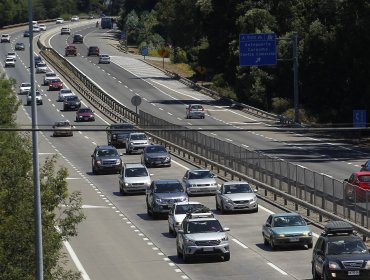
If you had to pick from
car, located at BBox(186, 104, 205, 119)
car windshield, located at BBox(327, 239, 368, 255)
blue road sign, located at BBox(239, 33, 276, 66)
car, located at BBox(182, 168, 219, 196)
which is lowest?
car, located at BBox(186, 104, 205, 119)

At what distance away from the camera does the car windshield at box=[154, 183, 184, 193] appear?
49000 millimetres

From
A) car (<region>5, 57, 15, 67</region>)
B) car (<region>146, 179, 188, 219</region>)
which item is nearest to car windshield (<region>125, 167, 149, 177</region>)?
car (<region>146, 179, 188, 219</region>)

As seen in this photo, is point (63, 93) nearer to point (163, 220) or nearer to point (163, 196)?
point (163, 220)

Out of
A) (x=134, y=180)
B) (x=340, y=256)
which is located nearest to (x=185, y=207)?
(x=340, y=256)

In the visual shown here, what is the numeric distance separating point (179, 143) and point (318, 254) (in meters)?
41.7

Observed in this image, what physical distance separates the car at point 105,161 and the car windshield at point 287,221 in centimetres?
2737

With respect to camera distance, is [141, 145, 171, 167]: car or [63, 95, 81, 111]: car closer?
[141, 145, 171, 167]: car

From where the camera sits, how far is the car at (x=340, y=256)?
3089 centimetres

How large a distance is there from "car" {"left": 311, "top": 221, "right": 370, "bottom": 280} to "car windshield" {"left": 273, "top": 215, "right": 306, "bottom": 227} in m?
5.35

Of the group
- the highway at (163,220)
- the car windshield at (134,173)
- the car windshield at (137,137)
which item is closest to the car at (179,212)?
the highway at (163,220)

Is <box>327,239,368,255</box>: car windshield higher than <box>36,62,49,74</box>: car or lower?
higher

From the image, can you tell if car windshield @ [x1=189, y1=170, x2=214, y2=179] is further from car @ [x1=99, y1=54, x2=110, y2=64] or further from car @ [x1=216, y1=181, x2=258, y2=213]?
car @ [x1=99, y1=54, x2=110, y2=64]

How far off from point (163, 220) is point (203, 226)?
430 inches

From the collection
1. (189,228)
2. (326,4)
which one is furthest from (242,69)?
(189,228)
